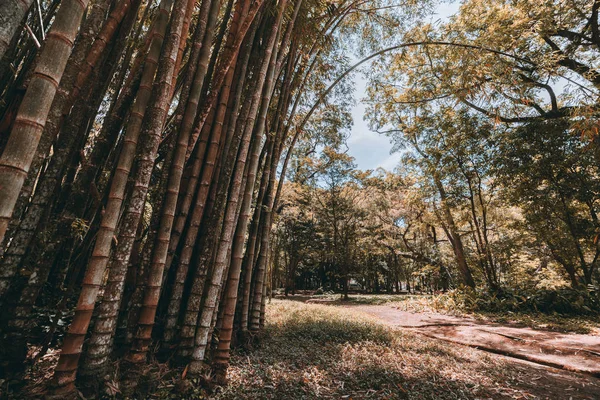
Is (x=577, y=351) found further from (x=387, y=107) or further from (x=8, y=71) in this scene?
(x=387, y=107)

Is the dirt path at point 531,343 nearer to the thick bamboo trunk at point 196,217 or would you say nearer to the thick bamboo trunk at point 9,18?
the thick bamboo trunk at point 196,217

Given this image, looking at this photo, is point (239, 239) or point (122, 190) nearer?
point (122, 190)

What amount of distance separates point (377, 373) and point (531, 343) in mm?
3232

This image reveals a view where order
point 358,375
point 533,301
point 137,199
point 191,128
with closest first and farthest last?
point 137,199
point 191,128
point 358,375
point 533,301

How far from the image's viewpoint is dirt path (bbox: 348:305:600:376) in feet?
10.5

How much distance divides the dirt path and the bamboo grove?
392cm

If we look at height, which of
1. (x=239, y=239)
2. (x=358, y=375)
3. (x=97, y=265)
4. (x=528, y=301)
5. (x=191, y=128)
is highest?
(x=191, y=128)

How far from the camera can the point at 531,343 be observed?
12.8 ft

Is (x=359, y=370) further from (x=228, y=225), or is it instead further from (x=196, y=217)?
(x=196, y=217)

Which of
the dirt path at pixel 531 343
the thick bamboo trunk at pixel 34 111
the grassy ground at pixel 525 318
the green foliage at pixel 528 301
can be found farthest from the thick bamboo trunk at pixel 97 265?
the green foliage at pixel 528 301

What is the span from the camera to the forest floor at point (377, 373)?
196 centimetres

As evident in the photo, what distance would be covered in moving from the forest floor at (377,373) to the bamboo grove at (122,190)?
0.49 m

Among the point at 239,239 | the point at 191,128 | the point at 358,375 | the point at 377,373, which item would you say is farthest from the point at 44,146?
the point at 377,373

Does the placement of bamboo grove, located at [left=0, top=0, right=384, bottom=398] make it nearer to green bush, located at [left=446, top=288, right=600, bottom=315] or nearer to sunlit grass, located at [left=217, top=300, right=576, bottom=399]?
→ sunlit grass, located at [left=217, top=300, right=576, bottom=399]
